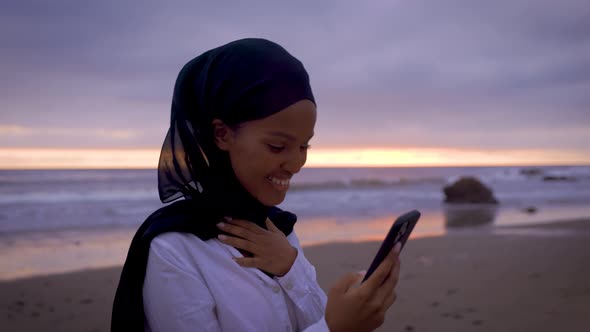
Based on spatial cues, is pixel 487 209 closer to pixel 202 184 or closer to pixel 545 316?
pixel 545 316

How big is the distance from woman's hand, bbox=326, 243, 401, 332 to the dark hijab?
1.30 ft

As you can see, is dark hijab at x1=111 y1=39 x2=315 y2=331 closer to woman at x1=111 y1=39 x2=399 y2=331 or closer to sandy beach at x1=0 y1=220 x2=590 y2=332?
woman at x1=111 y1=39 x2=399 y2=331

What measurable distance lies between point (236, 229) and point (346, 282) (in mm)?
356

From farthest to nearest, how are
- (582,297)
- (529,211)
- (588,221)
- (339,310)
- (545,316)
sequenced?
1. (529,211)
2. (588,221)
3. (582,297)
4. (545,316)
5. (339,310)

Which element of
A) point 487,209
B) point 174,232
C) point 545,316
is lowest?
point 487,209

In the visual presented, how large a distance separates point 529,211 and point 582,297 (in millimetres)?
10329

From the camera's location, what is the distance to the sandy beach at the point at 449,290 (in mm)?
4684

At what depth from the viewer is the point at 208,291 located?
47.0 inches

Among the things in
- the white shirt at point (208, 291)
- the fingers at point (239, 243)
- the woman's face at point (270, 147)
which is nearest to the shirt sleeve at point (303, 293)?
the white shirt at point (208, 291)

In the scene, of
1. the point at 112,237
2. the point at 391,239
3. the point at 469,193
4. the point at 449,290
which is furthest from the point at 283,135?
the point at 469,193

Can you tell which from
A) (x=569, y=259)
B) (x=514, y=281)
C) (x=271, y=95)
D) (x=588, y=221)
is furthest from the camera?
(x=588, y=221)

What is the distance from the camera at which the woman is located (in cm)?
115

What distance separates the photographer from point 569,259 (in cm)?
719

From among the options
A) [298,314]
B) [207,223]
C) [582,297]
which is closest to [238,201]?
[207,223]
